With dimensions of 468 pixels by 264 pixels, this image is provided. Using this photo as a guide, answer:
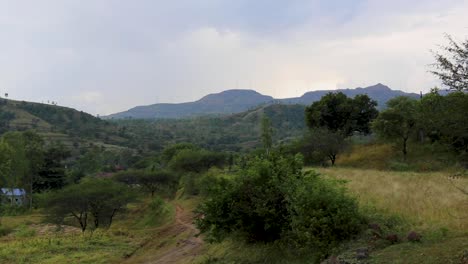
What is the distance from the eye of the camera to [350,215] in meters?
11.9

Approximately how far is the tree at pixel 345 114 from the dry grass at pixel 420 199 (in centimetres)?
2974

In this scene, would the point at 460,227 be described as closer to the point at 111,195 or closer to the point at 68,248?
the point at 68,248

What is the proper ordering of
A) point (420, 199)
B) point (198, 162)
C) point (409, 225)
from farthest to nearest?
point (198, 162) → point (420, 199) → point (409, 225)

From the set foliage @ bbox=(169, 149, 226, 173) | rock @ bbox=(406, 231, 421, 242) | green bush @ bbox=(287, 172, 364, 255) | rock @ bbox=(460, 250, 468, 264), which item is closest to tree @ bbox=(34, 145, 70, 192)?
foliage @ bbox=(169, 149, 226, 173)

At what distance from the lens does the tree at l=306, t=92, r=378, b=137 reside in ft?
164

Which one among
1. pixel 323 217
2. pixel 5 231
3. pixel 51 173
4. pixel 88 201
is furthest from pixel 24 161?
pixel 323 217

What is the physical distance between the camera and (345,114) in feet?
165

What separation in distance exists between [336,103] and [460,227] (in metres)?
41.1

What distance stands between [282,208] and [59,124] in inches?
6923

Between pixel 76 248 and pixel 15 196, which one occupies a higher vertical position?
pixel 76 248

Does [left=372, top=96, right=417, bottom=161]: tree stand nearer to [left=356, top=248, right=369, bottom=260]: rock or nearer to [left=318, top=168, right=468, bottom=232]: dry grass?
[left=318, top=168, right=468, bottom=232]: dry grass

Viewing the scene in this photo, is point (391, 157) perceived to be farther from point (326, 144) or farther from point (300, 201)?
point (300, 201)

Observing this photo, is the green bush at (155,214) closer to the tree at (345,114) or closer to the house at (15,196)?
the tree at (345,114)

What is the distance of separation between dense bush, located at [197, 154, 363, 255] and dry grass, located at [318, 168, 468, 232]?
1.76 m
